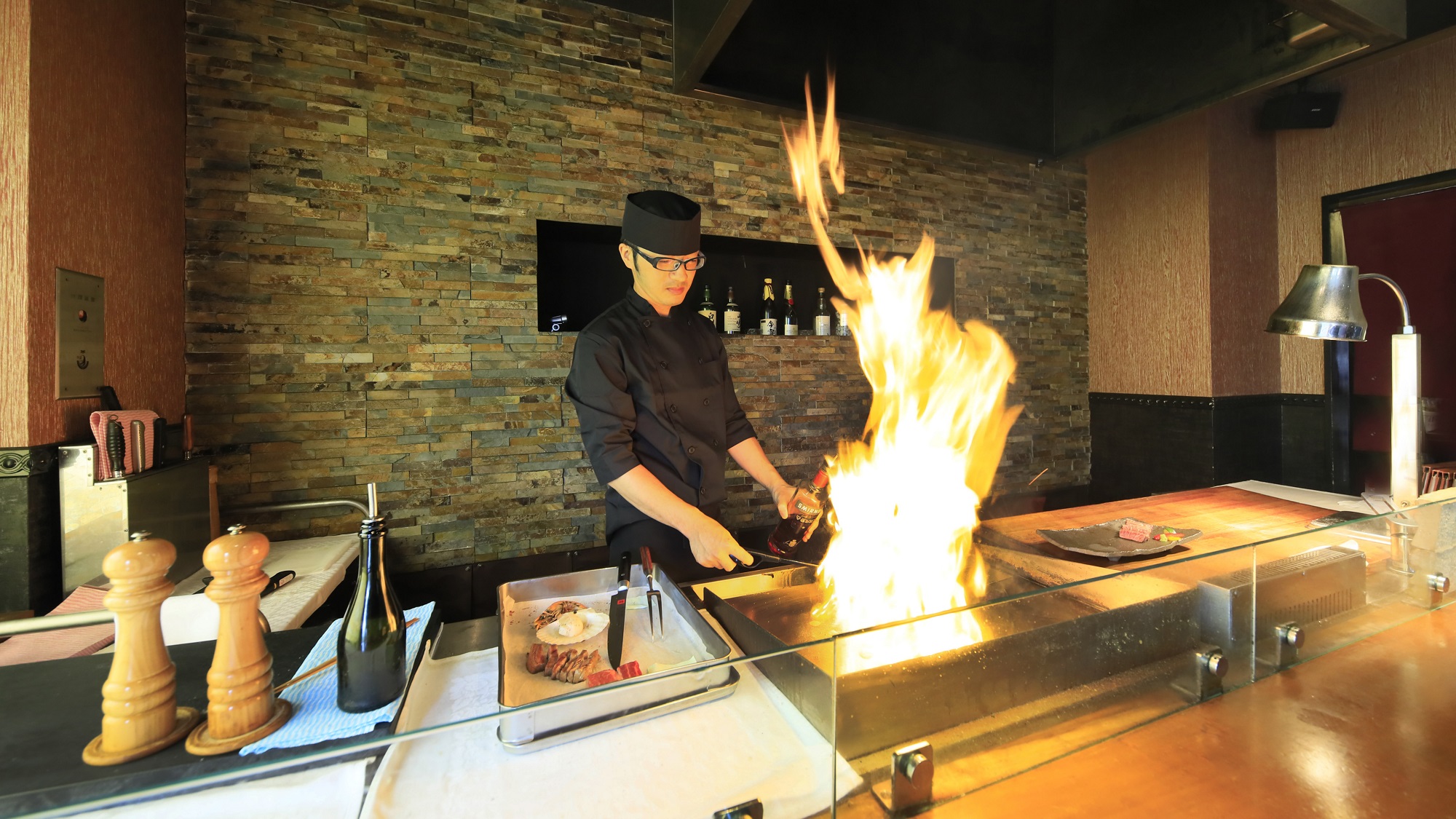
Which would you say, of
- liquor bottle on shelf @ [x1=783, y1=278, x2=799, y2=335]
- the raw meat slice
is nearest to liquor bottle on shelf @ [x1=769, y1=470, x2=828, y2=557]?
the raw meat slice

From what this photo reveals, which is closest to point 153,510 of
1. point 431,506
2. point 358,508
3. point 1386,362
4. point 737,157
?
point 358,508

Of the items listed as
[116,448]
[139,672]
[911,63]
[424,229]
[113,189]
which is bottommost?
[139,672]

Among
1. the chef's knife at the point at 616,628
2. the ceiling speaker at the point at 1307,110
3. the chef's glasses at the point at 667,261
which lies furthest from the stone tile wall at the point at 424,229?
the ceiling speaker at the point at 1307,110

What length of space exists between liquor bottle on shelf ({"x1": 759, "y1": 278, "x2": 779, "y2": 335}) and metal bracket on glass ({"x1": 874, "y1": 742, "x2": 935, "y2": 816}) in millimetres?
3169

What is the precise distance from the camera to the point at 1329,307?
1849mm

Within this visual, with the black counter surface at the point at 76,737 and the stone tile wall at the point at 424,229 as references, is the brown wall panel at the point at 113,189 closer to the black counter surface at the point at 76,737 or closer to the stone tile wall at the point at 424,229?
the stone tile wall at the point at 424,229

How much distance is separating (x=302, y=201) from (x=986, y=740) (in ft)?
11.3

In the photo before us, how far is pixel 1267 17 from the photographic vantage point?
193 centimetres

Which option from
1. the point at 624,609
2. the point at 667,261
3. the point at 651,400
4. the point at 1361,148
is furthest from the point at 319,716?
the point at 1361,148

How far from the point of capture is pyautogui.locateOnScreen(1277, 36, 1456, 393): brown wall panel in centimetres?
357

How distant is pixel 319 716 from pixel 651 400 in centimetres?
135

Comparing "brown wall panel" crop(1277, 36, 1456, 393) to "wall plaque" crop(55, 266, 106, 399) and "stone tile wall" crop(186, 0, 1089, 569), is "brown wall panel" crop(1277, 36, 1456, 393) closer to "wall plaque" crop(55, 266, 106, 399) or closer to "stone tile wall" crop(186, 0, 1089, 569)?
"stone tile wall" crop(186, 0, 1089, 569)

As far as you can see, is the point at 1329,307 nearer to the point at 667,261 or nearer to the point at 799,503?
the point at 799,503

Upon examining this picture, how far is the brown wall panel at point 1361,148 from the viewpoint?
141 inches
